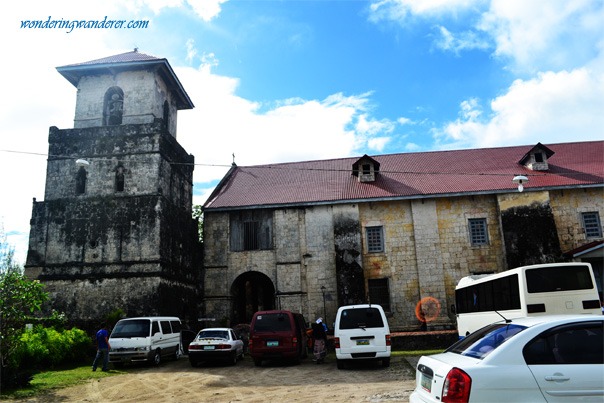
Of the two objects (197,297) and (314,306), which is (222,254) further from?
(314,306)

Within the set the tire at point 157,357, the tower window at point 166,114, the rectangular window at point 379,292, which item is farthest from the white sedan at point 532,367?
the tower window at point 166,114

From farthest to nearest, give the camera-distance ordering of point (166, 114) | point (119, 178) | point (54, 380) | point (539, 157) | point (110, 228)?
point (539, 157)
point (166, 114)
point (119, 178)
point (110, 228)
point (54, 380)

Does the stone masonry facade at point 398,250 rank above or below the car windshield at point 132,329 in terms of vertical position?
above

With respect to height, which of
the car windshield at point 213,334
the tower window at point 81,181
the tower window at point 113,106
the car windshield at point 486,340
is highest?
the tower window at point 113,106

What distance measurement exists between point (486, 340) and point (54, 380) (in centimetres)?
1254

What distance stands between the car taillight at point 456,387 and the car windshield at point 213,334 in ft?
41.6

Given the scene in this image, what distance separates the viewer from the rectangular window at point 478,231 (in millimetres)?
24719

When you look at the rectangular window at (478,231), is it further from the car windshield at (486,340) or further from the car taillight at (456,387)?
the car taillight at (456,387)

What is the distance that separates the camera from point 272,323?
15.2 meters

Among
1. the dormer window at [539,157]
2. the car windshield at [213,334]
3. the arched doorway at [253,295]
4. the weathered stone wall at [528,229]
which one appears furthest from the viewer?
the arched doorway at [253,295]

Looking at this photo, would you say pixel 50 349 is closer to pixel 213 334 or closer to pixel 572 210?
pixel 213 334

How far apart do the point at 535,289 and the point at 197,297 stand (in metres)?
17.8

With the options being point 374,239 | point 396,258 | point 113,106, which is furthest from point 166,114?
point 396,258

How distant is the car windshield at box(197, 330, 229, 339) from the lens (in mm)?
16016
